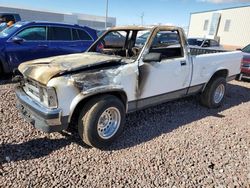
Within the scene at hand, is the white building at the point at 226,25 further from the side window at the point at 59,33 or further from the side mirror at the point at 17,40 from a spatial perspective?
the side mirror at the point at 17,40

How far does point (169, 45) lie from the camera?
4.99 m

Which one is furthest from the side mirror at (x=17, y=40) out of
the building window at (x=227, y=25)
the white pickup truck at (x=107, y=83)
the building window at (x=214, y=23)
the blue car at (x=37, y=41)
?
the building window at (x=214, y=23)

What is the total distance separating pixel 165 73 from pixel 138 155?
155 centimetres

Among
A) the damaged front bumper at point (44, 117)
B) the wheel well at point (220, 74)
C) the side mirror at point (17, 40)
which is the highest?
the side mirror at point (17, 40)

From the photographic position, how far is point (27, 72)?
353cm

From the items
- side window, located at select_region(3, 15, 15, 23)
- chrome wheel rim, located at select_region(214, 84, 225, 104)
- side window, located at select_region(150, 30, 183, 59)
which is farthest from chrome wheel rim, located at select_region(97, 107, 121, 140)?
side window, located at select_region(3, 15, 15, 23)

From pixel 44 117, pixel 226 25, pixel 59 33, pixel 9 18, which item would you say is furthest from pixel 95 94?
Result: pixel 226 25

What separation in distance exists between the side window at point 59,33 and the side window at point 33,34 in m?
0.21

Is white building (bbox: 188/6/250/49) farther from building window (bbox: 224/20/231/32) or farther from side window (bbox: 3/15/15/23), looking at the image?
side window (bbox: 3/15/15/23)

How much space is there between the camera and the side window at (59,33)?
7.32 meters

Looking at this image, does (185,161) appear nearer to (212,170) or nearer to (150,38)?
(212,170)

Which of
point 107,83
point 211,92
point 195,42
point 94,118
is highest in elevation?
point 107,83

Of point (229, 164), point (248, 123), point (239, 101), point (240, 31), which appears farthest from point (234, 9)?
point (229, 164)

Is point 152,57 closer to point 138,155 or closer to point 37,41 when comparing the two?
point 138,155
